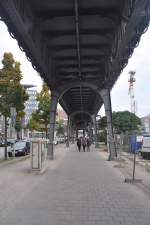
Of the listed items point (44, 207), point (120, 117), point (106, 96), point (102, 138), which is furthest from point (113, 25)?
point (120, 117)

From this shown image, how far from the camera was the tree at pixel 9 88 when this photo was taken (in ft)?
104

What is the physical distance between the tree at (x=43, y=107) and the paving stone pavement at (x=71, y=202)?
52835 millimetres

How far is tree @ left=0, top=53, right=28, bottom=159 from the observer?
104 ft

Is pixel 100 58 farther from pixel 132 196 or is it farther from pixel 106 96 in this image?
pixel 132 196

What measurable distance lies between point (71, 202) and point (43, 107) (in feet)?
199

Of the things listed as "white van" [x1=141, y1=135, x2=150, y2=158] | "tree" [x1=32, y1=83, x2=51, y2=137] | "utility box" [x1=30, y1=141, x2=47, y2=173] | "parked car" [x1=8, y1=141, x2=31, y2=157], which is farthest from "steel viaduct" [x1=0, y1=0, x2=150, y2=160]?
"tree" [x1=32, y1=83, x2=51, y2=137]

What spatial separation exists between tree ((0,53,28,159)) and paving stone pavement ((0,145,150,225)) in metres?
14.1

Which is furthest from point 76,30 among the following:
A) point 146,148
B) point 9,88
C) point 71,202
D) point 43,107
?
point 43,107

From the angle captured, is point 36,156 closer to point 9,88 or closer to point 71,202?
point 71,202

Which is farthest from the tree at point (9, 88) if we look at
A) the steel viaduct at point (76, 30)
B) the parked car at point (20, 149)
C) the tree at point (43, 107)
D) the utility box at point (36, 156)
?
the tree at point (43, 107)

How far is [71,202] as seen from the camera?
12023 mm

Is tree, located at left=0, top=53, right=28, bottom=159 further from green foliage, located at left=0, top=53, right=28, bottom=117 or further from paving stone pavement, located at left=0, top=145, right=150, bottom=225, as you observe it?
paving stone pavement, located at left=0, top=145, right=150, bottom=225

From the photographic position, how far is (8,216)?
32.0ft

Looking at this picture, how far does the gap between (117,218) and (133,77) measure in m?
109
